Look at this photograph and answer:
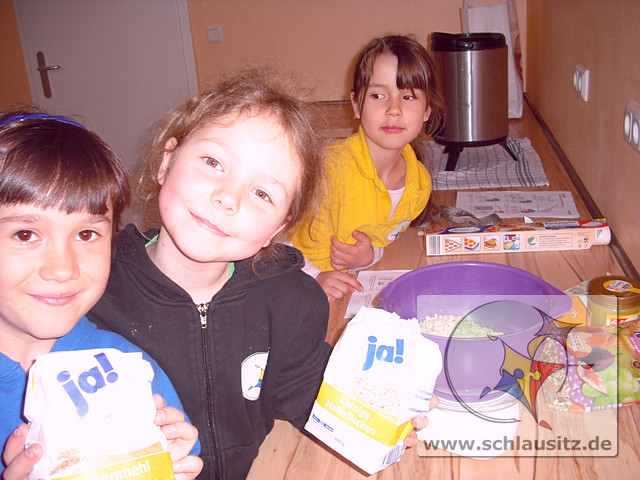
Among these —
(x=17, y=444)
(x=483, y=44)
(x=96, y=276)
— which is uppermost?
(x=483, y=44)

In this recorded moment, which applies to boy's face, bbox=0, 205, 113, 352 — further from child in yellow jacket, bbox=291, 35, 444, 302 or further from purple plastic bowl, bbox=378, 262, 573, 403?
child in yellow jacket, bbox=291, 35, 444, 302

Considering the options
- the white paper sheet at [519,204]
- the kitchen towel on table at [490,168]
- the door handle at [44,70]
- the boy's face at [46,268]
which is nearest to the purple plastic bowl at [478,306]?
the boy's face at [46,268]

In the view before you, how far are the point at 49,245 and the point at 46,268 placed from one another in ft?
0.10

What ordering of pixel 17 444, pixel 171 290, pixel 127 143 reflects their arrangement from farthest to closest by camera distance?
1. pixel 127 143
2. pixel 171 290
3. pixel 17 444

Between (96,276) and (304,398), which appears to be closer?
(96,276)

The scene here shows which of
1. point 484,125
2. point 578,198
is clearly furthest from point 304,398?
point 484,125

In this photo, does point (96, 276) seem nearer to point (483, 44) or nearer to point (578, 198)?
point (578, 198)

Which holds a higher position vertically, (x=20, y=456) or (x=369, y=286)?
(x=20, y=456)

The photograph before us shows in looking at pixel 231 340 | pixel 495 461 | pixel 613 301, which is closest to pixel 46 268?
pixel 231 340

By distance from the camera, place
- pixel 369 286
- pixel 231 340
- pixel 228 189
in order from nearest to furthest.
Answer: pixel 228 189, pixel 231 340, pixel 369 286

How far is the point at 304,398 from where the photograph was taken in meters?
0.92

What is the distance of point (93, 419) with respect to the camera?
0.57 meters

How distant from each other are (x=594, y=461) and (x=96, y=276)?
719 millimetres

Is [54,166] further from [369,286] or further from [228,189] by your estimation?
[369,286]
